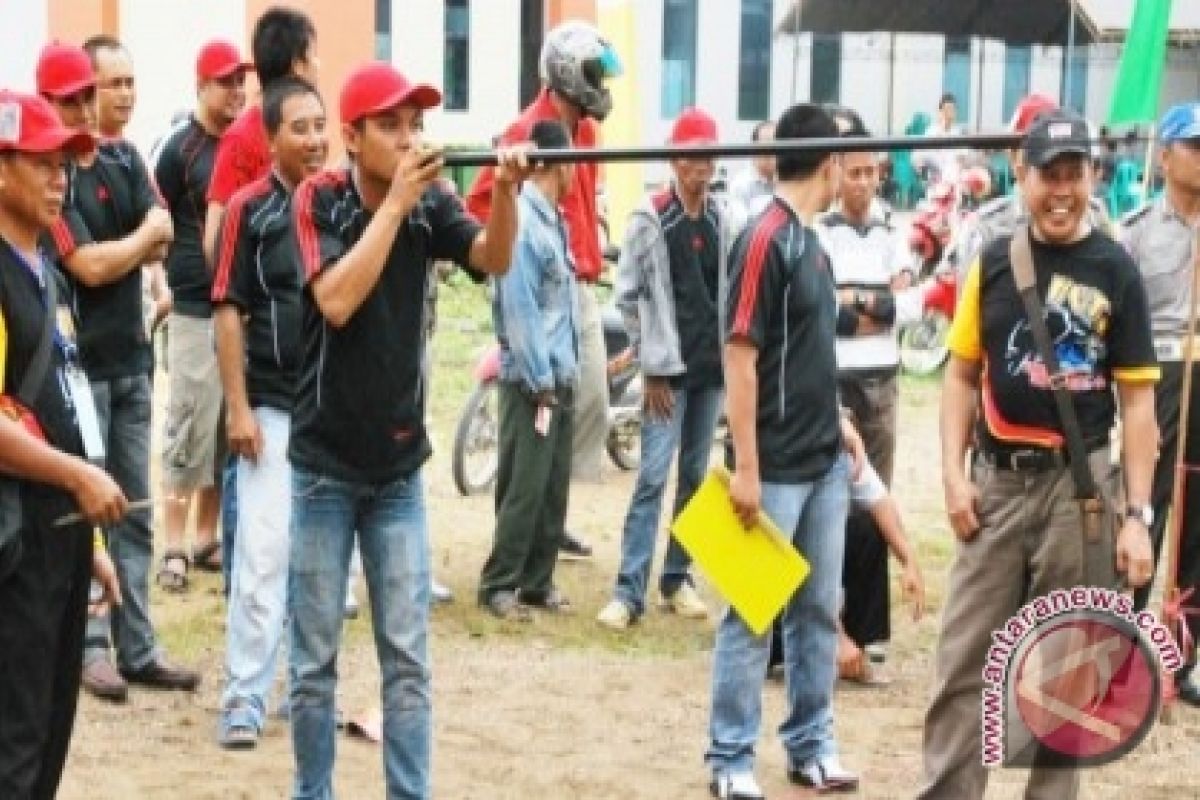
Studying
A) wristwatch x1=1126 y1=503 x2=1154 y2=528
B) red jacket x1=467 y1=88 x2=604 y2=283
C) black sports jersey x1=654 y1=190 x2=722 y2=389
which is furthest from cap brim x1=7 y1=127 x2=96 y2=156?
black sports jersey x1=654 y1=190 x2=722 y2=389

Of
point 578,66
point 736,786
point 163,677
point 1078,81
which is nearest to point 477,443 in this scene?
point 578,66

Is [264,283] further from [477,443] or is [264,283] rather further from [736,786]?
[477,443]

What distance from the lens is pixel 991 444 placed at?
613 cm

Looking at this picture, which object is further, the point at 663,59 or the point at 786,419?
the point at 663,59

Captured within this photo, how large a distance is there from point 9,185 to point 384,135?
0.98m

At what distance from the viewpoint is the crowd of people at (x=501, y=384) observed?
218 inches

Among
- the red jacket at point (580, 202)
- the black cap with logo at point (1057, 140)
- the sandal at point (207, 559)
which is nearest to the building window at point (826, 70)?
the red jacket at point (580, 202)

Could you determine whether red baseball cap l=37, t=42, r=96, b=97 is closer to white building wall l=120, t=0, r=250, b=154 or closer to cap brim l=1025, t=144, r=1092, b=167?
cap brim l=1025, t=144, r=1092, b=167

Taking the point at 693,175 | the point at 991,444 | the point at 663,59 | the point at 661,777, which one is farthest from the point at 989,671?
the point at 663,59

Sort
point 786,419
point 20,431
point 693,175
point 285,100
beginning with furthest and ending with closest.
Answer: point 693,175 → point 285,100 → point 786,419 → point 20,431

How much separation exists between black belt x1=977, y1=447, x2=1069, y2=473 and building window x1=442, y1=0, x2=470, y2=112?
2762 cm

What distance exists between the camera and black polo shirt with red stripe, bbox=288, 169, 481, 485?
5.75 metres

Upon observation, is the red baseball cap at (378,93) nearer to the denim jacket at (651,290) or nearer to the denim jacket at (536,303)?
the denim jacket at (536,303)

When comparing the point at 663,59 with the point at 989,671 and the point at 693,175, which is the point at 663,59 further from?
the point at 989,671
